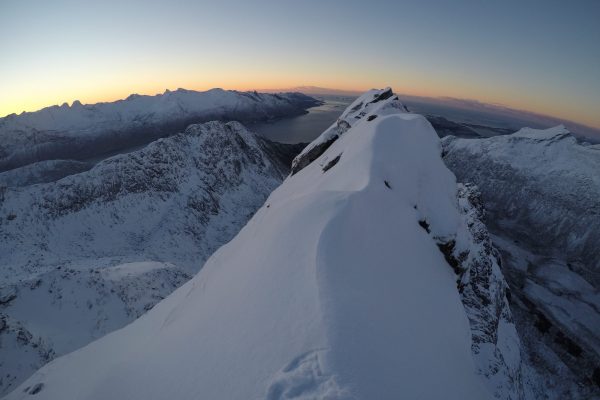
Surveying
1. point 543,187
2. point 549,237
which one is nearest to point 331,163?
point 549,237

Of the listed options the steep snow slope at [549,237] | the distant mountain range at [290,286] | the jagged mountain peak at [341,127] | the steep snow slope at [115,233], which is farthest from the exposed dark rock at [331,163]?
the steep snow slope at [549,237]

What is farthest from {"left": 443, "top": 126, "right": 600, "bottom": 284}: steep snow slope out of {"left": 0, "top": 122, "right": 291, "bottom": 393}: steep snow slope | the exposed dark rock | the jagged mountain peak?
{"left": 0, "top": 122, "right": 291, "bottom": 393}: steep snow slope

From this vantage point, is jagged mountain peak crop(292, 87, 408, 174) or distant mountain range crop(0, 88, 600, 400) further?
jagged mountain peak crop(292, 87, 408, 174)

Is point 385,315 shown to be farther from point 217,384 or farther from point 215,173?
point 215,173

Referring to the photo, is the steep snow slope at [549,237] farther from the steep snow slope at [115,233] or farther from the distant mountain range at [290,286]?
the steep snow slope at [115,233]

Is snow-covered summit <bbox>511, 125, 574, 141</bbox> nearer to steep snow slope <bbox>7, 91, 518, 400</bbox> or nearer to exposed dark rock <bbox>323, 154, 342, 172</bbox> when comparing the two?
exposed dark rock <bbox>323, 154, 342, 172</bbox>

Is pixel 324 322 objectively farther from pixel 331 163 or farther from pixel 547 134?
pixel 547 134
